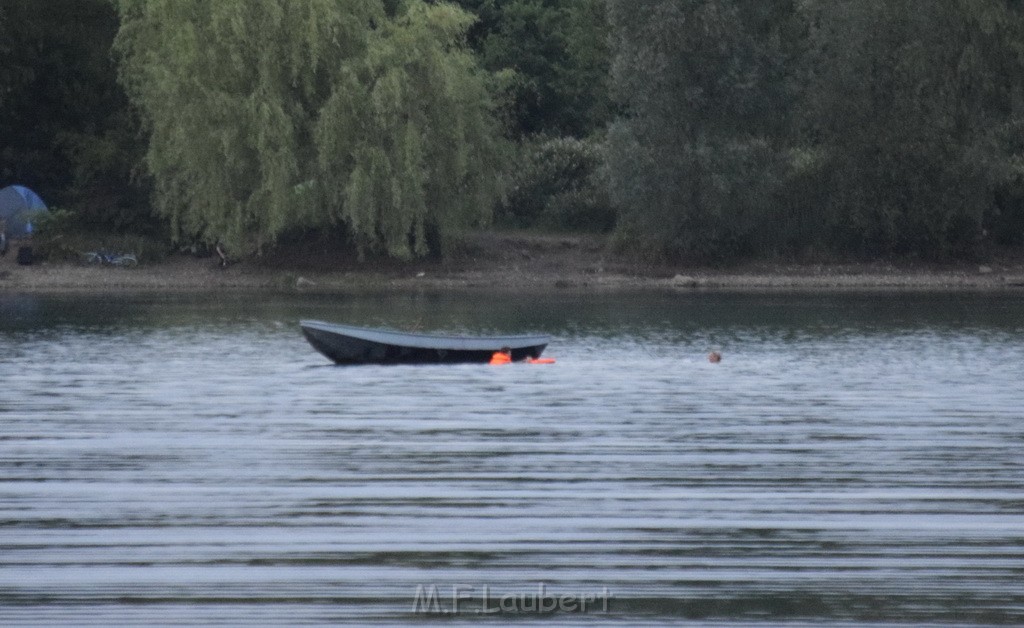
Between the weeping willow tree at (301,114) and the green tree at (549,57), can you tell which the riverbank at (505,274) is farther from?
the green tree at (549,57)

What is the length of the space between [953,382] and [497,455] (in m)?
13.9

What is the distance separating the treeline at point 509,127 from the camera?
58.9 m

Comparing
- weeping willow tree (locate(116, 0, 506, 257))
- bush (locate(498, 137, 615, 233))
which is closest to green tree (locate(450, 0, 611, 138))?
bush (locate(498, 137, 615, 233))

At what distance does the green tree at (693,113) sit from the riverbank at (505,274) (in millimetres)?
1935

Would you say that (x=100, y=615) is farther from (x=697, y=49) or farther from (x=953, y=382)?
(x=697, y=49)

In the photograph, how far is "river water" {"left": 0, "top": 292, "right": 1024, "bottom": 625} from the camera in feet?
50.7

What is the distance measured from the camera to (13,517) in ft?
62.9

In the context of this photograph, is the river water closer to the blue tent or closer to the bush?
the blue tent

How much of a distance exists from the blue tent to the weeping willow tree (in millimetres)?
6638

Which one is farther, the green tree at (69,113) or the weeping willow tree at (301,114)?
Result: the green tree at (69,113)

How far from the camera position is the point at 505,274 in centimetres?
6378

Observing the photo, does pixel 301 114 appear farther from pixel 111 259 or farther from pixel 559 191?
pixel 559 191

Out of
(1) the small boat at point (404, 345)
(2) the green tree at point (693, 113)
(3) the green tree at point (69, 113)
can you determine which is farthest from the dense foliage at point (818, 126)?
(1) the small boat at point (404, 345)

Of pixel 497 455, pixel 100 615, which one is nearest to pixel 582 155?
pixel 497 455
